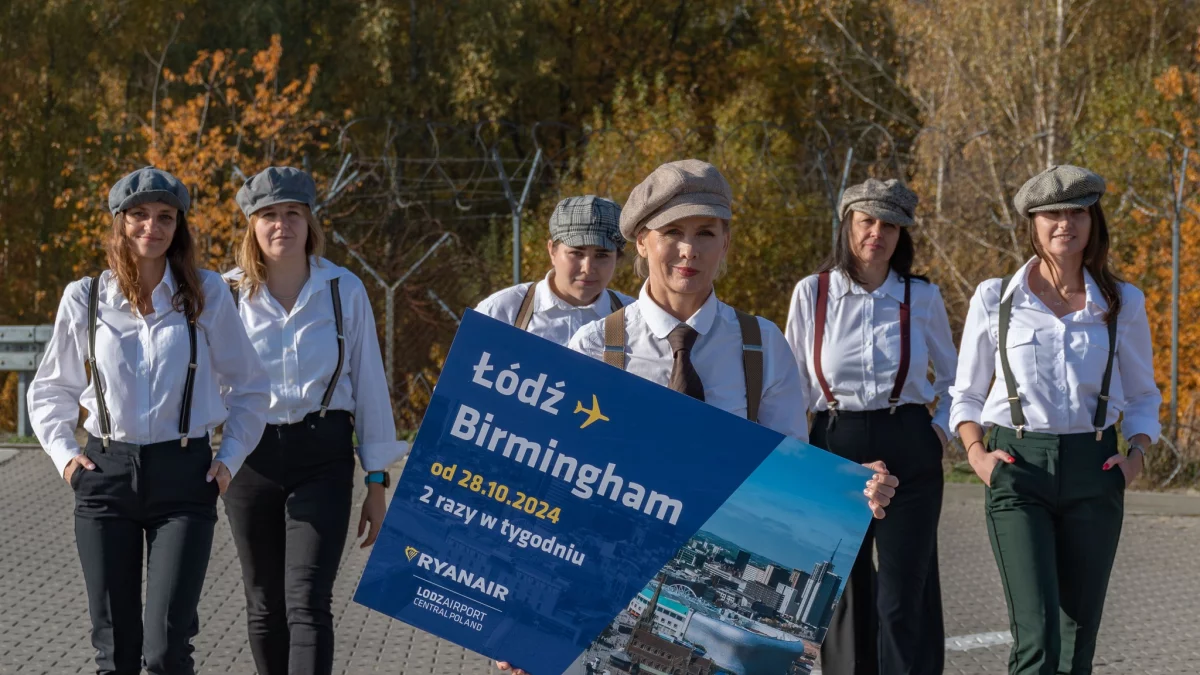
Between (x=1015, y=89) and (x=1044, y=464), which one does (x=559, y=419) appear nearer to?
(x=1044, y=464)

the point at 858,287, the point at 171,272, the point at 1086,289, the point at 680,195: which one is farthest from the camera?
the point at 858,287

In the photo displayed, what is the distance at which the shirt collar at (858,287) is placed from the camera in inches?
239

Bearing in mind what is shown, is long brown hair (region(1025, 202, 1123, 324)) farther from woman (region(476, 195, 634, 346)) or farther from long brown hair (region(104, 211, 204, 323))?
long brown hair (region(104, 211, 204, 323))

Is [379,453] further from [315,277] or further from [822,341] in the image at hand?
[822,341]

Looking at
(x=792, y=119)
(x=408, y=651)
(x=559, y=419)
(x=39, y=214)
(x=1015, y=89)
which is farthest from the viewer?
(x=792, y=119)

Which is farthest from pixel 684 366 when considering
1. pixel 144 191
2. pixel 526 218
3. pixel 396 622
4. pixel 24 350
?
pixel 526 218

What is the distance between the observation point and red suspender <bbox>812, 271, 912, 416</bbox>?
592 centimetres

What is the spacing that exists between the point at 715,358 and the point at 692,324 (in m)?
0.09

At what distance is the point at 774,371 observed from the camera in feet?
11.7

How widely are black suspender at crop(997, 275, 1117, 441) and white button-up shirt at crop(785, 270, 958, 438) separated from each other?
78 centimetres

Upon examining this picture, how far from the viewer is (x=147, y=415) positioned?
184 inches

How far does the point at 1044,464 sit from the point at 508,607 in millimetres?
2373

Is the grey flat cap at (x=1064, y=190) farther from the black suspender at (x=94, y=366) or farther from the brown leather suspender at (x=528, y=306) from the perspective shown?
the black suspender at (x=94, y=366)

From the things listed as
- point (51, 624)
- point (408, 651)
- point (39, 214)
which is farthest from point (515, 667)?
point (39, 214)
